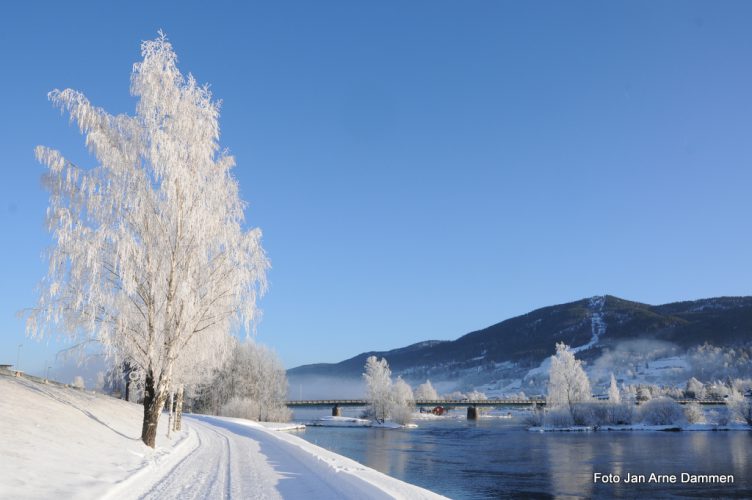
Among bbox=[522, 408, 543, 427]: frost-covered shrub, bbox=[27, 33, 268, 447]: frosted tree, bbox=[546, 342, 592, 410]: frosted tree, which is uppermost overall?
bbox=[27, 33, 268, 447]: frosted tree

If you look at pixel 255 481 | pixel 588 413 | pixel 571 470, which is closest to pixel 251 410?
pixel 571 470

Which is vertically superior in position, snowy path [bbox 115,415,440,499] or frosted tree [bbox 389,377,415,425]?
snowy path [bbox 115,415,440,499]

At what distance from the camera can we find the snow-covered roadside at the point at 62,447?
12789 millimetres

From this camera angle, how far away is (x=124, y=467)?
16984 mm

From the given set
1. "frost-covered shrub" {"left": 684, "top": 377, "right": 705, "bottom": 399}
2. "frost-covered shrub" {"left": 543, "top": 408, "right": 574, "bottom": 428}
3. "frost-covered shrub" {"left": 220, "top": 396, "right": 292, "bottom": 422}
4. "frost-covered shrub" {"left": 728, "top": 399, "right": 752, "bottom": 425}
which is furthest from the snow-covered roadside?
"frost-covered shrub" {"left": 684, "top": 377, "right": 705, "bottom": 399}

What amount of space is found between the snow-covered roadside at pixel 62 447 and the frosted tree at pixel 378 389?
306 feet

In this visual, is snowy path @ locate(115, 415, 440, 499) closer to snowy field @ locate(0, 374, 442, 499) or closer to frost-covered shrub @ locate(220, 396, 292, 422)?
snowy field @ locate(0, 374, 442, 499)

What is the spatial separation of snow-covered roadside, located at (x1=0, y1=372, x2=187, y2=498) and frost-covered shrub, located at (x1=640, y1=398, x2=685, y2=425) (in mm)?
100672

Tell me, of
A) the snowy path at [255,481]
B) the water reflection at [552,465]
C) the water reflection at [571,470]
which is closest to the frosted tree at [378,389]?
the water reflection at [552,465]

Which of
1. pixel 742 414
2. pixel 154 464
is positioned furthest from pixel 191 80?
pixel 742 414

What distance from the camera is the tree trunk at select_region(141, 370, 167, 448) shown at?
894 inches

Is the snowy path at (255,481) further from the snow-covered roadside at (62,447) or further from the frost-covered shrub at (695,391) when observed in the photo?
the frost-covered shrub at (695,391)

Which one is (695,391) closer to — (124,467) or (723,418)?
(723,418)

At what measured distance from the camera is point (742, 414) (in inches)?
3939
